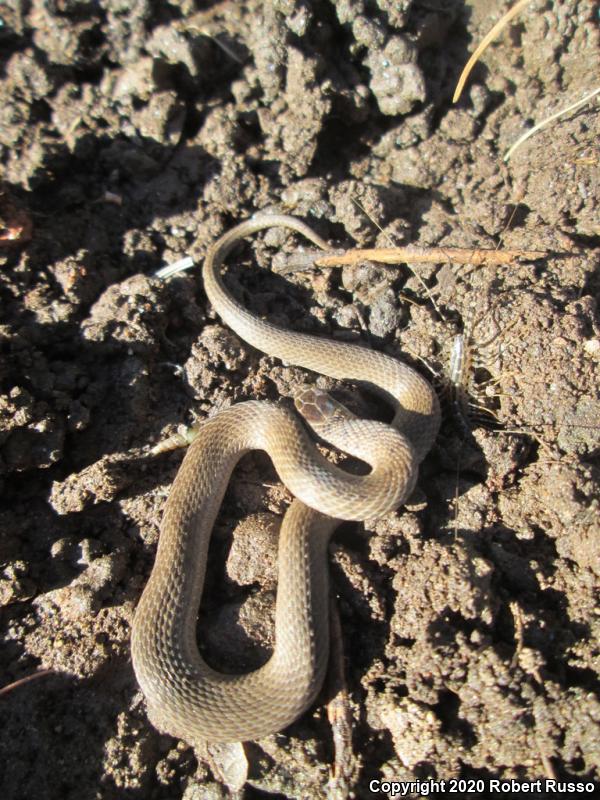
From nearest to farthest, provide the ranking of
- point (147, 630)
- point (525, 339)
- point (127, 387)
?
point (147, 630)
point (525, 339)
point (127, 387)

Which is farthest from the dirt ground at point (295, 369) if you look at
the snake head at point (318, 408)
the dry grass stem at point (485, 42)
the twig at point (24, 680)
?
the snake head at point (318, 408)

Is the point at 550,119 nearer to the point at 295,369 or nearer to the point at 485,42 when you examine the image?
the point at 485,42

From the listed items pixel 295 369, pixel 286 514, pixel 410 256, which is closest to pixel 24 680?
pixel 286 514

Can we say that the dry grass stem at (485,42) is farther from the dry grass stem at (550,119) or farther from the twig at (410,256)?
the twig at (410,256)

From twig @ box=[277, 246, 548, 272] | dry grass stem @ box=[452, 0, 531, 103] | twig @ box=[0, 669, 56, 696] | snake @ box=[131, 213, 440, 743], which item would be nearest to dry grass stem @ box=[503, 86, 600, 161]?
dry grass stem @ box=[452, 0, 531, 103]

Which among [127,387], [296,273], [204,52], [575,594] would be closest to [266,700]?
[575,594]

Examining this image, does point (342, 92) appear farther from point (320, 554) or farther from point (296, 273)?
point (320, 554)

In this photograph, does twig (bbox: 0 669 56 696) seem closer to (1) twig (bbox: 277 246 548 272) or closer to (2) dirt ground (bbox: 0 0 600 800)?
(2) dirt ground (bbox: 0 0 600 800)
